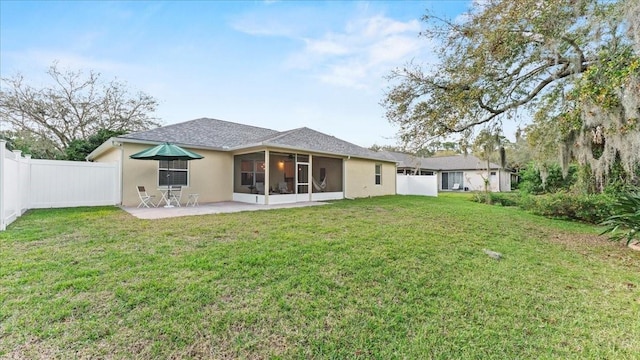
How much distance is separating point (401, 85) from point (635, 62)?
4.36m

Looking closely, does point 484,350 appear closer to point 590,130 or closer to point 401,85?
point 401,85

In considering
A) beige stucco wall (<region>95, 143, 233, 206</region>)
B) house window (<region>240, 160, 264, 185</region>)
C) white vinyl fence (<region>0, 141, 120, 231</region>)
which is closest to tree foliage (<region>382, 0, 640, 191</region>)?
house window (<region>240, 160, 264, 185</region>)

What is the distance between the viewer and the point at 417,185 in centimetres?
1811

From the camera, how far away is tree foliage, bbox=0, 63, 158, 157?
17406 mm

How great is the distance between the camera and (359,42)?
9.95 meters

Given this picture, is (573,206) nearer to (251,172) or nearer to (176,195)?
(251,172)

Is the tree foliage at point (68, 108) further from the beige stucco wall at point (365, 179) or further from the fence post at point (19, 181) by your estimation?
the beige stucco wall at point (365, 179)

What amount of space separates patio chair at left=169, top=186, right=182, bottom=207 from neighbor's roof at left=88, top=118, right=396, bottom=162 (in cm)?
164

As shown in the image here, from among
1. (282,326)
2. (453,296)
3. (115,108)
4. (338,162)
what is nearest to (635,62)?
(453,296)

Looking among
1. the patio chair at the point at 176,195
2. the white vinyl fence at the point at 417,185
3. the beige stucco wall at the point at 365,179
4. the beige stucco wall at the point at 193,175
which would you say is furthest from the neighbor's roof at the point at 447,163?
the patio chair at the point at 176,195

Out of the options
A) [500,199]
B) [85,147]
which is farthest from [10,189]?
[500,199]

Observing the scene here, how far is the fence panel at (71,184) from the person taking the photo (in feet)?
27.5

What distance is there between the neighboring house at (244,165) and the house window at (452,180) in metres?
14.9

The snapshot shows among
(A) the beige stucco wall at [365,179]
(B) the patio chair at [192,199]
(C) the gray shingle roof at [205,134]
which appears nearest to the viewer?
(B) the patio chair at [192,199]
